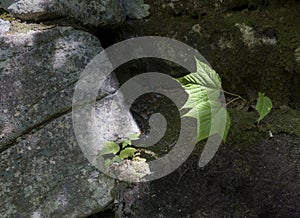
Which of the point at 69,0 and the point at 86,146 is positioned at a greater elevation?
the point at 69,0

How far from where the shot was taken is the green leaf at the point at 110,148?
157 centimetres

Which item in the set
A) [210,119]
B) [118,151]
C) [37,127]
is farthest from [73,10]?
[210,119]

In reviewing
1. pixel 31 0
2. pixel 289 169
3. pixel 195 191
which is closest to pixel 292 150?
pixel 289 169

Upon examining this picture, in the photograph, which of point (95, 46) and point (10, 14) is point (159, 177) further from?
point (10, 14)

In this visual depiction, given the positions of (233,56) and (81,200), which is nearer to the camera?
(81,200)

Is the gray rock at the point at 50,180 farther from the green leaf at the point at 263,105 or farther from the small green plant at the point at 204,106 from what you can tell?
the green leaf at the point at 263,105

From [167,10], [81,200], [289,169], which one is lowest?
[81,200]

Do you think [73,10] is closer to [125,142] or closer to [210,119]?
[125,142]

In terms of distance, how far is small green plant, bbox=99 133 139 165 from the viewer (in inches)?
61.7

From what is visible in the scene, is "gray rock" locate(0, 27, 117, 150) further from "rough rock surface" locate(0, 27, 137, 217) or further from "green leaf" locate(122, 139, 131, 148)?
"green leaf" locate(122, 139, 131, 148)

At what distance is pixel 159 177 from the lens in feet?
5.02

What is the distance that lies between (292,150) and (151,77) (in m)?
0.72

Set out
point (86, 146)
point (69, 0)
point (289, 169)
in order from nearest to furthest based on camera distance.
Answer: point (289, 169) → point (86, 146) → point (69, 0)

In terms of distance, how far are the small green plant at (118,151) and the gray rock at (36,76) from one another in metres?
0.23
